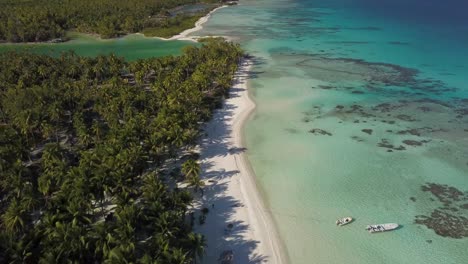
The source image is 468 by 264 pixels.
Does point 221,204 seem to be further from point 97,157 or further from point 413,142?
point 413,142

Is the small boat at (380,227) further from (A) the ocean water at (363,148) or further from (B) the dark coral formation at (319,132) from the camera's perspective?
(B) the dark coral formation at (319,132)

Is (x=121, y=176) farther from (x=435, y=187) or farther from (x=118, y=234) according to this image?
(x=435, y=187)

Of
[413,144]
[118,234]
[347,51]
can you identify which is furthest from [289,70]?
[118,234]

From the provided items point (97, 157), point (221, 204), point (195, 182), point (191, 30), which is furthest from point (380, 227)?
point (191, 30)

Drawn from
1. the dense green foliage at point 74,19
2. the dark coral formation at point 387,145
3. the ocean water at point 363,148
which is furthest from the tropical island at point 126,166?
the dense green foliage at point 74,19

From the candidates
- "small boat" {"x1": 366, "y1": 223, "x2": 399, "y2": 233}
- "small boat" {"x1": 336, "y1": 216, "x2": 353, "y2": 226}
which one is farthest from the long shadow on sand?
"small boat" {"x1": 366, "y1": 223, "x2": 399, "y2": 233}

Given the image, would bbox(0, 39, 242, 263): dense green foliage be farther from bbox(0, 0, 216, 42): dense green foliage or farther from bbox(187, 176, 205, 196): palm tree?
bbox(0, 0, 216, 42): dense green foliage
